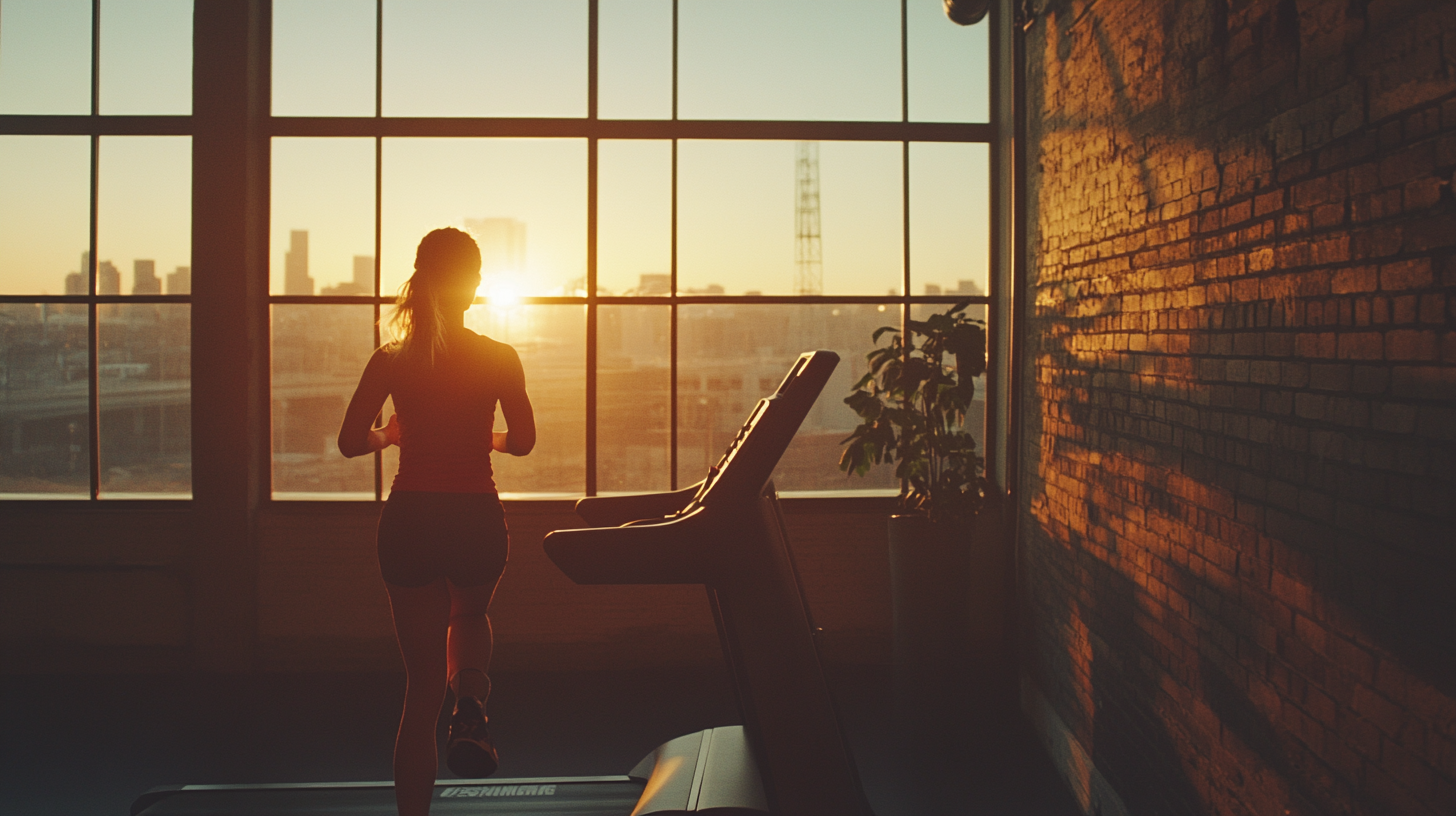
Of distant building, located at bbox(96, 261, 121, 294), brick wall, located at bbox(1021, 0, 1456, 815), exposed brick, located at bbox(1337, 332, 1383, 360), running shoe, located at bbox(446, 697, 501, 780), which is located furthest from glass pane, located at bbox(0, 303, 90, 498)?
exposed brick, located at bbox(1337, 332, 1383, 360)

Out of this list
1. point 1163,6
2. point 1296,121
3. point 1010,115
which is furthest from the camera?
point 1010,115

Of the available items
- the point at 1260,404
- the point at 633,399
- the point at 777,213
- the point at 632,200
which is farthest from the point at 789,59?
the point at 1260,404

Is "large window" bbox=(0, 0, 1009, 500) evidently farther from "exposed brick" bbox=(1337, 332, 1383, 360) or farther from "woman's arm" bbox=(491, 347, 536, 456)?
"exposed brick" bbox=(1337, 332, 1383, 360)

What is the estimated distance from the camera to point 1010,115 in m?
3.85

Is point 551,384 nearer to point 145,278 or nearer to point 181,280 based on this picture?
point 181,280

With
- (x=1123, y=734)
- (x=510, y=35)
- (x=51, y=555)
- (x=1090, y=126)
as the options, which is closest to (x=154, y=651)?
(x=51, y=555)

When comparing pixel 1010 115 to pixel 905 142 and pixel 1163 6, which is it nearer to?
pixel 905 142

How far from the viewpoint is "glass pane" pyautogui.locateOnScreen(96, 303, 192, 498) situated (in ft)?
13.2

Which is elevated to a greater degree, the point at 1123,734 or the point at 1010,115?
the point at 1010,115

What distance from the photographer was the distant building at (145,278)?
3998mm

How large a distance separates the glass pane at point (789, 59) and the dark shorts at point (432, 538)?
2540mm

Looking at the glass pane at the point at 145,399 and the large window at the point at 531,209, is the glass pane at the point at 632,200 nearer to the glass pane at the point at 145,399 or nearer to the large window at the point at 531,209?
the large window at the point at 531,209

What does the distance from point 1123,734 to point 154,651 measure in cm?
406

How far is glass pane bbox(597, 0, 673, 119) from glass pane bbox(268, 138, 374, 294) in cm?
114
